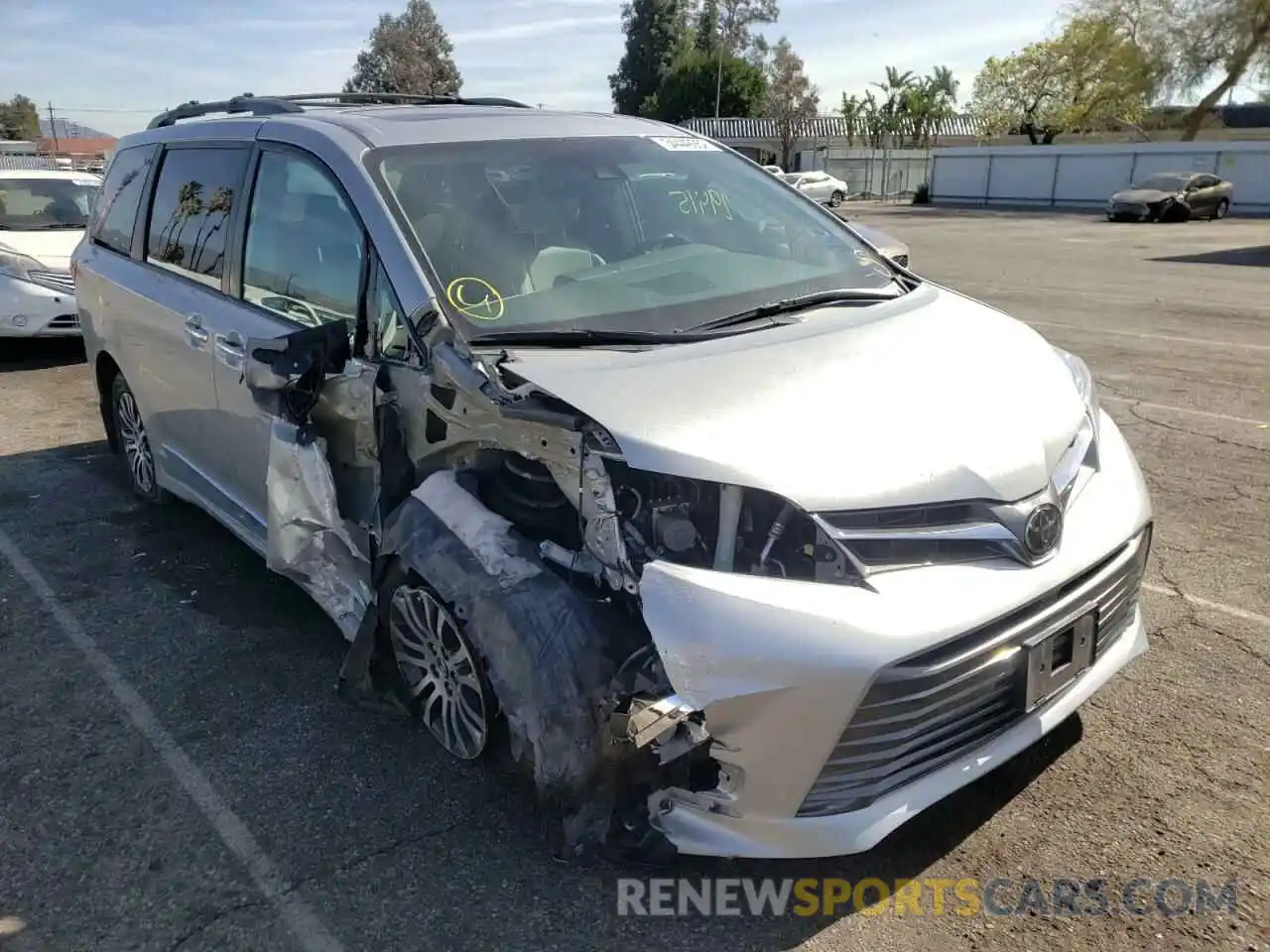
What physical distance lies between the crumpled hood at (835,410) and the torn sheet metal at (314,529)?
39.0 inches

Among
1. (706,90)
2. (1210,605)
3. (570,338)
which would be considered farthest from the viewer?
(706,90)

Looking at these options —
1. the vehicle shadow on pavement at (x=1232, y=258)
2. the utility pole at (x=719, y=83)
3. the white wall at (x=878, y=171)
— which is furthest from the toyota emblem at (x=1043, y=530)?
the utility pole at (x=719, y=83)

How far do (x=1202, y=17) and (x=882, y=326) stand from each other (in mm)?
58946

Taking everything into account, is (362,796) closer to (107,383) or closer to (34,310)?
(107,383)

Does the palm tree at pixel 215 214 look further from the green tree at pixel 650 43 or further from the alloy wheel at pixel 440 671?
the green tree at pixel 650 43

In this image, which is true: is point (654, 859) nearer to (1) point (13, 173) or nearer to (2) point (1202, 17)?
(1) point (13, 173)

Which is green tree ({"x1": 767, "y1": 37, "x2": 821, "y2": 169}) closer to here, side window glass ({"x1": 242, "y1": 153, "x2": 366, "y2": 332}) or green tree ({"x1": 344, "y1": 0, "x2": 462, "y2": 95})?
green tree ({"x1": 344, "y1": 0, "x2": 462, "y2": 95})

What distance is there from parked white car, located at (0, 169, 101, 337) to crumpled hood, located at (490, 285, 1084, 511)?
7179 mm

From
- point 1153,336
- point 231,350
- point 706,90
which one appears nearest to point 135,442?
point 231,350

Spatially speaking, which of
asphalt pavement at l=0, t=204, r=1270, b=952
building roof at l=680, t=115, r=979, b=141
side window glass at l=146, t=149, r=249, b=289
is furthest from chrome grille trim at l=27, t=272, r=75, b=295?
building roof at l=680, t=115, r=979, b=141

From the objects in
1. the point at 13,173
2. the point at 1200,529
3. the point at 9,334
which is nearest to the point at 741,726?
the point at 1200,529

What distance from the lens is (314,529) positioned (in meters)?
3.51

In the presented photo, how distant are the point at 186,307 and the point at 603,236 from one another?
1898 millimetres

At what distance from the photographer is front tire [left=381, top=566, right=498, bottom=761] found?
286cm
